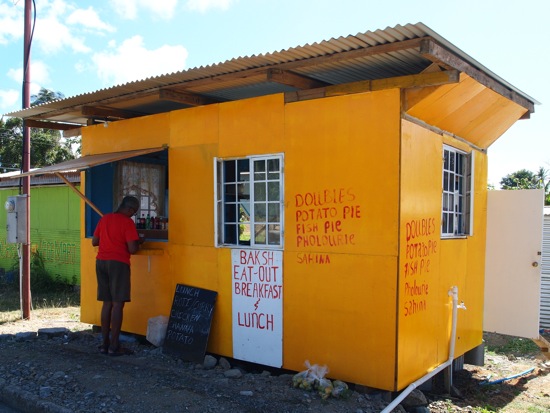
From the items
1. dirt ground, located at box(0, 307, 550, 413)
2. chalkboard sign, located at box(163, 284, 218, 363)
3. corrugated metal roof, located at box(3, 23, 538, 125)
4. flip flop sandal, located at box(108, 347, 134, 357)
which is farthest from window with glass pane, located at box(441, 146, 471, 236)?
flip flop sandal, located at box(108, 347, 134, 357)

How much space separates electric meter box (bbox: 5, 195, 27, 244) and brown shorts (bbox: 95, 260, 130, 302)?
3292 millimetres

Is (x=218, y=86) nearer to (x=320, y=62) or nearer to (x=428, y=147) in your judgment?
(x=320, y=62)

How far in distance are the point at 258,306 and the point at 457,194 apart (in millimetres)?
2944

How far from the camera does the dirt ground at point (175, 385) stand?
188 inches

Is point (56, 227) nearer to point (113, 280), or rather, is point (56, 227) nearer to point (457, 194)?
point (113, 280)

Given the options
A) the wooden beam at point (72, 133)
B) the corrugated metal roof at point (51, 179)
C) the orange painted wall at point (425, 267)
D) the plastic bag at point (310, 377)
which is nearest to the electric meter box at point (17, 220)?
the wooden beam at point (72, 133)

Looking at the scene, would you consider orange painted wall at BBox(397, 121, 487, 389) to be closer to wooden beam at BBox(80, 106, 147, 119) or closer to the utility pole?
wooden beam at BBox(80, 106, 147, 119)

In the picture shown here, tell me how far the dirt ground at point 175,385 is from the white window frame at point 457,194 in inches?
80.1

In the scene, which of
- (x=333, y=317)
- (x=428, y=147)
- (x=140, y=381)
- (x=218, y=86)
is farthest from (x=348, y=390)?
(x=218, y=86)

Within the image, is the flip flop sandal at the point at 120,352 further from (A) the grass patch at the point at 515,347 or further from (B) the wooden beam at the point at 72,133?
(A) the grass patch at the point at 515,347

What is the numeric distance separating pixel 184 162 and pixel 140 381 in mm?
2687

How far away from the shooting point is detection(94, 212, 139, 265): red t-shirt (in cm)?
636

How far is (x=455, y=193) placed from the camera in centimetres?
646

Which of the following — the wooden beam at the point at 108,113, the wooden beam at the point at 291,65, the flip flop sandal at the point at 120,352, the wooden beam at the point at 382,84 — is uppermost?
the wooden beam at the point at 291,65
